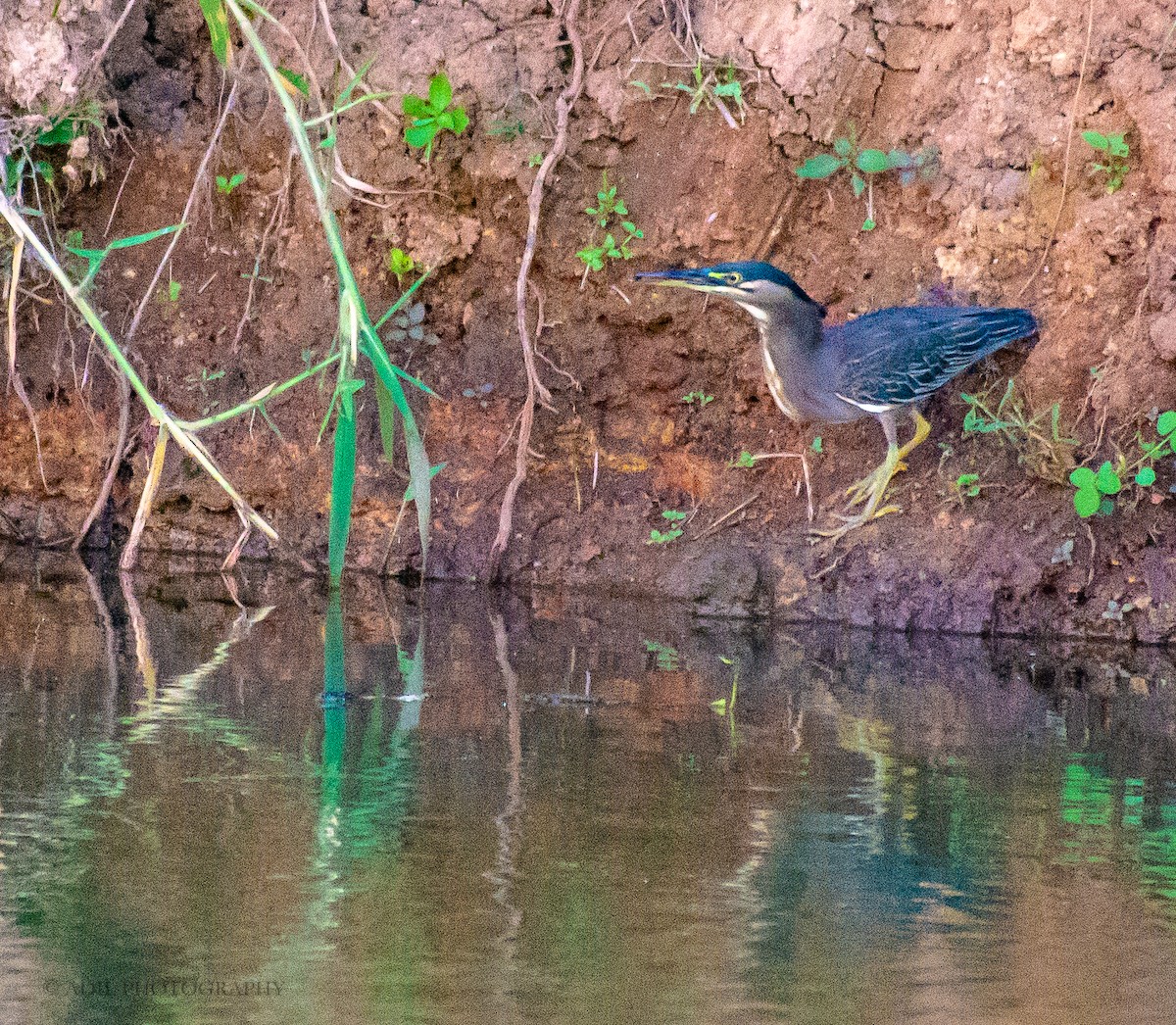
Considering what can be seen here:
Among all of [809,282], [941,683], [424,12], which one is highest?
[424,12]

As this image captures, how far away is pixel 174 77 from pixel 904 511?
3.20 metres

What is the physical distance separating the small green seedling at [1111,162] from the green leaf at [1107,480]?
3.06 ft

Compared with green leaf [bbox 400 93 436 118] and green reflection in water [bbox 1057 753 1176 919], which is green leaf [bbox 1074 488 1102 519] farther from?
green leaf [bbox 400 93 436 118]

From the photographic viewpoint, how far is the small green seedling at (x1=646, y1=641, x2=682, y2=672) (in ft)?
15.0

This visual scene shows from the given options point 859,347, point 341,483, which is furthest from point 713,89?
point 341,483

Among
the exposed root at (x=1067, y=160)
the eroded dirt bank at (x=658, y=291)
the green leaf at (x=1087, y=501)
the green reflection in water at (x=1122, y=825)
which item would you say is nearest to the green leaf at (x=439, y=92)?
the eroded dirt bank at (x=658, y=291)

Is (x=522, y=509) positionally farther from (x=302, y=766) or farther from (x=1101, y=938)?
(x=1101, y=938)

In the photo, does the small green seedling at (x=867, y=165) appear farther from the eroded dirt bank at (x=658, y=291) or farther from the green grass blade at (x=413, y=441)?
the green grass blade at (x=413, y=441)

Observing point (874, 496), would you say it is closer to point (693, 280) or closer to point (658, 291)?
point (693, 280)

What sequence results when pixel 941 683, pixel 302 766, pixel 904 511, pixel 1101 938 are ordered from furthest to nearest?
pixel 904 511 → pixel 941 683 → pixel 302 766 → pixel 1101 938

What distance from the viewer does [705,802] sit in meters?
3.24

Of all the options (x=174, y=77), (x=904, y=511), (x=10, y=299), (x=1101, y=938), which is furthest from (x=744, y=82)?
(x=1101, y=938)

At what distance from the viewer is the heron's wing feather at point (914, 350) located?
204 inches

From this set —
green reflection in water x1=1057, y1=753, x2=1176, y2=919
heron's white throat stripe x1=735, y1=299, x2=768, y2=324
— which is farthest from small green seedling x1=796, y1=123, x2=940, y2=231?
green reflection in water x1=1057, y1=753, x2=1176, y2=919
